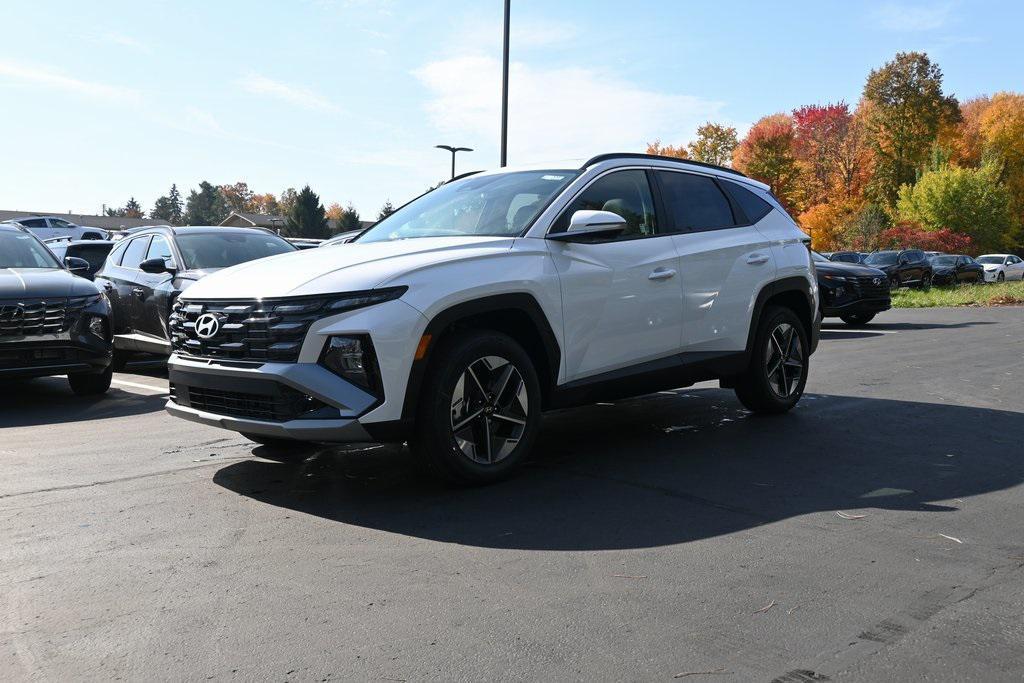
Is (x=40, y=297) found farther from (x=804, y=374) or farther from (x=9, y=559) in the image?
(x=804, y=374)

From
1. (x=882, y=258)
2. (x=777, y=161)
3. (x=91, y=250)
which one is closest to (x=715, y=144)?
(x=777, y=161)

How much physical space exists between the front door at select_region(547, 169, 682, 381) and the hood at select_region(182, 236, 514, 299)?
1.70ft

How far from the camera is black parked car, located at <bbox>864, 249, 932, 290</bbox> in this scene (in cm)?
3459

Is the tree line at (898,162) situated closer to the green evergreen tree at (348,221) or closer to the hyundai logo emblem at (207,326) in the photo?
the green evergreen tree at (348,221)

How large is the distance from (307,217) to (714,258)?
92.8 metres

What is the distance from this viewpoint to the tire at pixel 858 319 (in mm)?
18000

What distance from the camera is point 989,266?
51.2 meters

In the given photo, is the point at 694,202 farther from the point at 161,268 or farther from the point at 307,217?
the point at 307,217

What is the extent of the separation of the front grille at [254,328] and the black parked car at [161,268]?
5.00 meters

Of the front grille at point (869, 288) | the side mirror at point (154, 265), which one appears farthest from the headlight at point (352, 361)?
the front grille at point (869, 288)

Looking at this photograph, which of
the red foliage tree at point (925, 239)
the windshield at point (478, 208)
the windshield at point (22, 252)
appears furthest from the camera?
the red foliage tree at point (925, 239)

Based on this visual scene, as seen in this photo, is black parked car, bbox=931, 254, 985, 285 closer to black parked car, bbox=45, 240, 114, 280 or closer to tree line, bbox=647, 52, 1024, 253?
tree line, bbox=647, 52, 1024, 253

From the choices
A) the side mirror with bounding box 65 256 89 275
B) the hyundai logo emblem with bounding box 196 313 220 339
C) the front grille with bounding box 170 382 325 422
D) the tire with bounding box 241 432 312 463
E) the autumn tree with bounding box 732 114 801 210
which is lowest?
the tire with bounding box 241 432 312 463

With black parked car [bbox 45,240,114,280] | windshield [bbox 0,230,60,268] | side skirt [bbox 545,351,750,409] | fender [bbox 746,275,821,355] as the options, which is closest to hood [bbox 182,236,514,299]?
side skirt [bbox 545,351,750,409]
